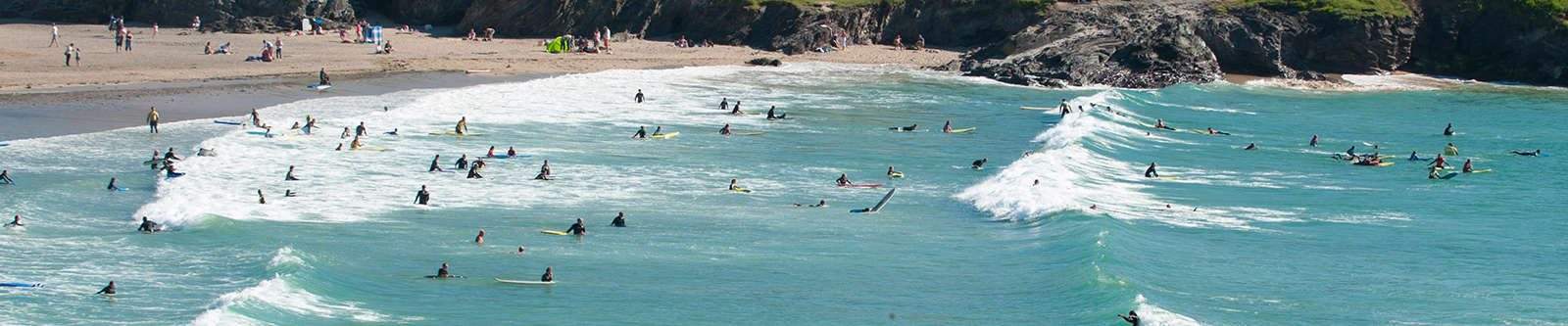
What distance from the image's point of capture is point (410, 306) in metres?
28.5

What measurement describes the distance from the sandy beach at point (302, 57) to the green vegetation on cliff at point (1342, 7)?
15.2 m

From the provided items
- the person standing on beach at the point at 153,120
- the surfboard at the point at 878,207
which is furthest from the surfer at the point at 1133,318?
the person standing on beach at the point at 153,120

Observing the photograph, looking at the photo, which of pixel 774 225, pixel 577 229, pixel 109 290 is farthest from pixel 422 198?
pixel 109 290

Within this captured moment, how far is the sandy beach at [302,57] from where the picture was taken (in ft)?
213

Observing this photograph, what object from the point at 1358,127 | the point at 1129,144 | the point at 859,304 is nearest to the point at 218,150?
the point at 859,304

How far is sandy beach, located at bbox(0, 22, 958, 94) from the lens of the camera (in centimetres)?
6494

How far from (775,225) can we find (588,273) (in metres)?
6.44

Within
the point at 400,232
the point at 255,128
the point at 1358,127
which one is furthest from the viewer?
the point at 1358,127

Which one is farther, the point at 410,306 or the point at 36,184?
the point at 36,184

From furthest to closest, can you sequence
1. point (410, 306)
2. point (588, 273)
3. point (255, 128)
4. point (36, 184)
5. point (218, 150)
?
point (255, 128), point (218, 150), point (36, 184), point (588, 273), point (410, 306)

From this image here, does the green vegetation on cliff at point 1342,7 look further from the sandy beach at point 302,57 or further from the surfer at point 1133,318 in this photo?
the surfer at point 1133,318

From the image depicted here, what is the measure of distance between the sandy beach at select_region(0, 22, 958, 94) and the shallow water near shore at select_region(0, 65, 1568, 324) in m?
9.14

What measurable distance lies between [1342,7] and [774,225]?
5579 centimetres

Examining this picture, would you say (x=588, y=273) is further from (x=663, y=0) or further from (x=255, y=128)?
(x=663, y=0)
